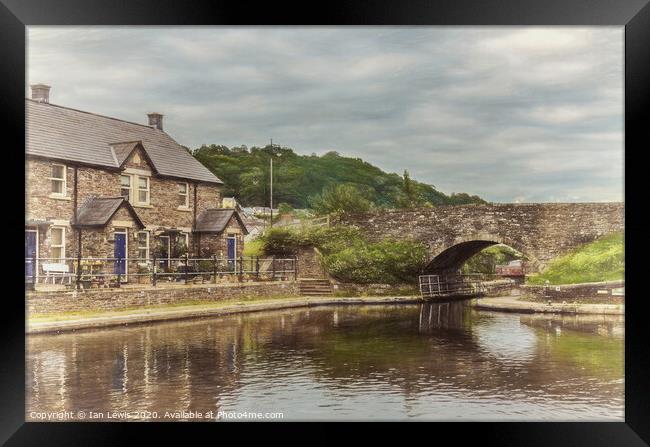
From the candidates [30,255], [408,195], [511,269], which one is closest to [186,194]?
[30,255]

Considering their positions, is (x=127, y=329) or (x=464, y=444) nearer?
(x=464, y=444)

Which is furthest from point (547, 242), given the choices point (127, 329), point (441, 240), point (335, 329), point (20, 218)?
point (20, 218)

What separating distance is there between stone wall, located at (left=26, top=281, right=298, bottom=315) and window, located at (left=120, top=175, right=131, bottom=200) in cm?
104

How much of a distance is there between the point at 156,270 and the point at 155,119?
1.67 meters

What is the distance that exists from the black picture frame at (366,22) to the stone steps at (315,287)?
214cm

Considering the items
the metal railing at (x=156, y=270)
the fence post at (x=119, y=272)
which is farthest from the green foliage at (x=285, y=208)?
the fence post at (x=119, y=272)

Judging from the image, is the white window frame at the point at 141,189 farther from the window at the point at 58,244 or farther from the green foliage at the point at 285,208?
the green foliage at the point at 285,208

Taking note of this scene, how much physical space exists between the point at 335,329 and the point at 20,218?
3427 mm

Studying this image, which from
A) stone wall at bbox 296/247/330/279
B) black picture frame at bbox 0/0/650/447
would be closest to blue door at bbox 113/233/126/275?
black picture frame at bbox 0/0/650/447

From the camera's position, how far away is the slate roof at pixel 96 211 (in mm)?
6723

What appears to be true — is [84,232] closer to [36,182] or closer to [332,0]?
[36,182]

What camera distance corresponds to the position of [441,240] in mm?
7871

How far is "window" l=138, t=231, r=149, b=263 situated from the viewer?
7211mm

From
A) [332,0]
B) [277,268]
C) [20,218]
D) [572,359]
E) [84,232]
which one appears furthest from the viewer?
[277,268]
